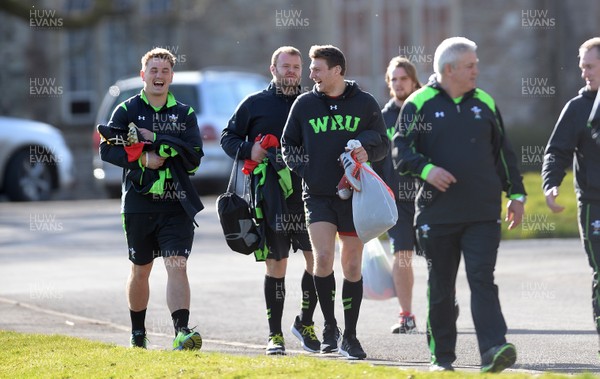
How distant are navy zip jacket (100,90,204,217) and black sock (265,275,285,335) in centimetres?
83

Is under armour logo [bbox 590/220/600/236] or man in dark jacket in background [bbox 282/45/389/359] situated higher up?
man in dark jacket in background [bbox 282/45/389/359]

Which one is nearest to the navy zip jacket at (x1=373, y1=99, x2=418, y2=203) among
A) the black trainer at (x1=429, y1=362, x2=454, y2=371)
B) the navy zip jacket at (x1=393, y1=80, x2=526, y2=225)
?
the navy zip jacket at (x1=393, y1=80, x2=526, y2=225)

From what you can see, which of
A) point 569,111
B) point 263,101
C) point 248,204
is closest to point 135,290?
point 248,204

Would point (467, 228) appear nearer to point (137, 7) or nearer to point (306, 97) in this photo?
point (306, 97)

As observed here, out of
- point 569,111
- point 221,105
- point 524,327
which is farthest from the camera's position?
point 221,105

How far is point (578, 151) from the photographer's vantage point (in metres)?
8.41

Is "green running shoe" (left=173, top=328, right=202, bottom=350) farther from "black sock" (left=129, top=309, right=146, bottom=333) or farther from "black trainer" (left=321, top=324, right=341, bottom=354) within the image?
"black trainer" (left=321, top=324, right=341, bottom=354)

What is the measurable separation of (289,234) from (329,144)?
827mm

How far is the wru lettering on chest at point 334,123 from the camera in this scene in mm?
8953

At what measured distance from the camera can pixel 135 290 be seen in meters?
9.18

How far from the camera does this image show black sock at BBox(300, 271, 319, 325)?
378 inches

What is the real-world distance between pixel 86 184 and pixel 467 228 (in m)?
21.2
